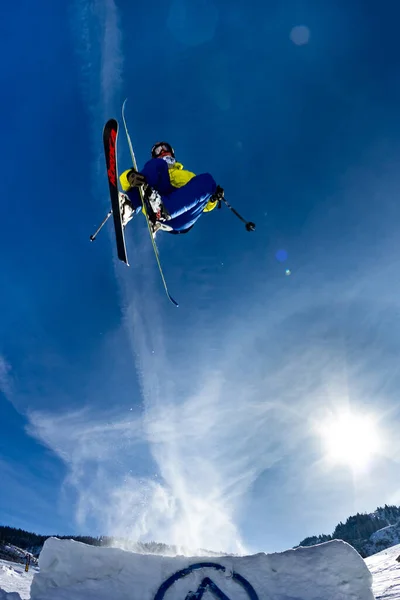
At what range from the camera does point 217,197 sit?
934 centimetres

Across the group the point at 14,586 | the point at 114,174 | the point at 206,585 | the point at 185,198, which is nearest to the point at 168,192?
the point at 185,198

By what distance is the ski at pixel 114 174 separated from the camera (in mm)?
7762

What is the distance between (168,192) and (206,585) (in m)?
7.35

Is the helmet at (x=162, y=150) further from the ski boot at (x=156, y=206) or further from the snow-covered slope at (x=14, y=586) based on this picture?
the snow-covered slope at (x=14, y=586)

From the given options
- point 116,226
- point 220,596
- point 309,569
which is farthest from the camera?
point 116,226

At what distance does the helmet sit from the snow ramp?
8.24 m

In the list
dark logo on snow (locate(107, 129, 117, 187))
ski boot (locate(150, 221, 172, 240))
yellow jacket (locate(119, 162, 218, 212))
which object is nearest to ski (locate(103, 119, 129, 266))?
dark logo on snow (locate(107, 129, 117, 187))

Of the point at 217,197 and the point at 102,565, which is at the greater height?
the point at 217,197

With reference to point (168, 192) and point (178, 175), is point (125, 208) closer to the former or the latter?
point (168, 192)

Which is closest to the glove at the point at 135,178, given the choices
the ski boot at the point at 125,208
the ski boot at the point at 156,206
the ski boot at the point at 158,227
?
the ski boot at the point at 156,206

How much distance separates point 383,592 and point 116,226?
327 inches

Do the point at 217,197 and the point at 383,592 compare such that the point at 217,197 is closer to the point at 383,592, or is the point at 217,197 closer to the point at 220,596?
the point at 220,596

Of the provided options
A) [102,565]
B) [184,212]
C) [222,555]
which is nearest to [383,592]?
[222,555]

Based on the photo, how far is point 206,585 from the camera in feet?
16.5
